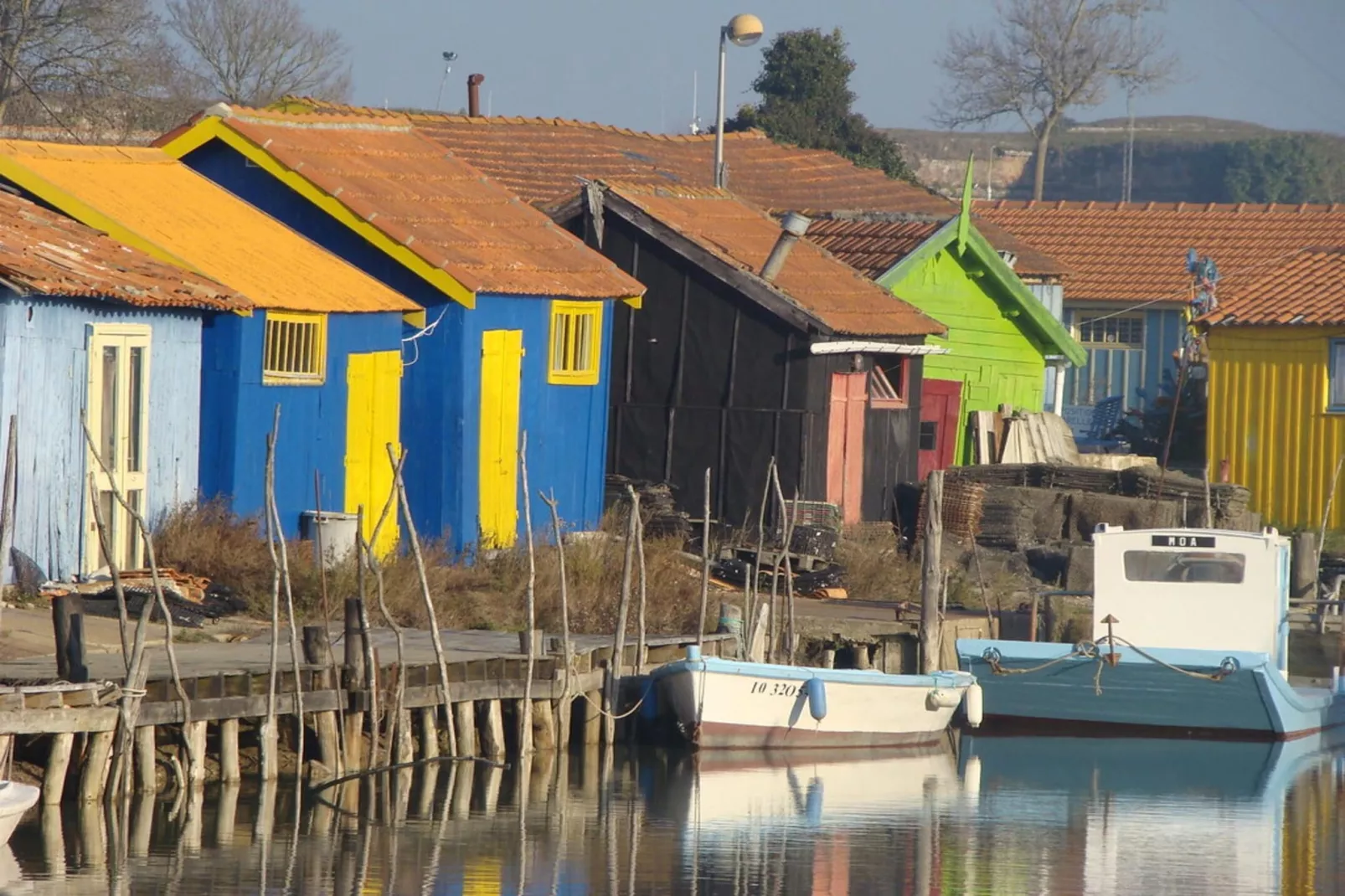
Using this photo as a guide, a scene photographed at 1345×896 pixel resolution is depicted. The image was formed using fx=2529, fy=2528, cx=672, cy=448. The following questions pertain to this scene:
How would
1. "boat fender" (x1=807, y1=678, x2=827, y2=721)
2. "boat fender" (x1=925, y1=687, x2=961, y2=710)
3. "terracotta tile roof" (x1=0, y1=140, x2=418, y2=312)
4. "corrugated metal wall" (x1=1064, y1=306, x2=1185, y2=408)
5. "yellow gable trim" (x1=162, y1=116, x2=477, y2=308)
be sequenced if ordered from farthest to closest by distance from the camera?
"corrugated metal wall" (x1=1064, y1=306, x2=1185, y2=408), "yellow gable trim" (x1=162, y1=116, x2=477, y2=308), "boat fender" (x1=925, y1=687, x2=961, y2=710), "terracotta tile roof" (x1=0, y1=140, x2=418, y2=312), "boat fender" (x1=807, y1=678, x2=827, y2=721)

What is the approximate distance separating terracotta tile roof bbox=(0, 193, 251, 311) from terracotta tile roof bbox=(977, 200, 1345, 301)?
23332 millimetres

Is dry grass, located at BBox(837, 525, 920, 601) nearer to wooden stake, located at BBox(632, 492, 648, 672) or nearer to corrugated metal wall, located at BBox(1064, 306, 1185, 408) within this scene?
wooden stake, located at BBox(632, 492, 648, 672)

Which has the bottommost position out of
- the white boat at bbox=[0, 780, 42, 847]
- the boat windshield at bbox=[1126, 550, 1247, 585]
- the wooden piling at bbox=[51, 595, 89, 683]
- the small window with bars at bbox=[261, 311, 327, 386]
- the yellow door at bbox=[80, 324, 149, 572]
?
the white boat at bbox=[0, 780, 42, 847]

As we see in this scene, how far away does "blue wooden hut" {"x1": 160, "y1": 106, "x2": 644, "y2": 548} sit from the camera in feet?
81.7

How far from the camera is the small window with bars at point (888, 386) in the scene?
30969 millimetres

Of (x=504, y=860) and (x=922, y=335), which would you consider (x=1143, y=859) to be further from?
(x=922, y=335)

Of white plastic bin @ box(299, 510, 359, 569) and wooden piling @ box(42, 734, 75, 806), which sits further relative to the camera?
white plastic bin @ box(299, 510, 359, 569)

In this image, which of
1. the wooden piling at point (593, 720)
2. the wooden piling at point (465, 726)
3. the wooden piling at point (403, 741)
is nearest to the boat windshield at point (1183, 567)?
the wooden piling at point (593, 720)

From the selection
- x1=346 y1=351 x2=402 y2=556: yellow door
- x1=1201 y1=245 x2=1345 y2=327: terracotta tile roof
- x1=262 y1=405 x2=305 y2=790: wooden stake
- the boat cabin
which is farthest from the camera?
x1=1201 y1=245 x2=1345 y2=327: terracotta tile roof

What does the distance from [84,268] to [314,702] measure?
4.40 meters

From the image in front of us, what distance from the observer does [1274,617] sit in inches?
967

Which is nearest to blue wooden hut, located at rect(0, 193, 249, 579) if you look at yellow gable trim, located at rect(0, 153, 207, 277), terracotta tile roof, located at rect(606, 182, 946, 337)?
yellow gable trim, located at rect(0, 153, 207, 277)

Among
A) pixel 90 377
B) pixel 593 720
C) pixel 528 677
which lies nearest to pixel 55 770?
pixel 528 677

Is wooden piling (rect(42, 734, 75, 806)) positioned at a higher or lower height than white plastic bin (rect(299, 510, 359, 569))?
lower
